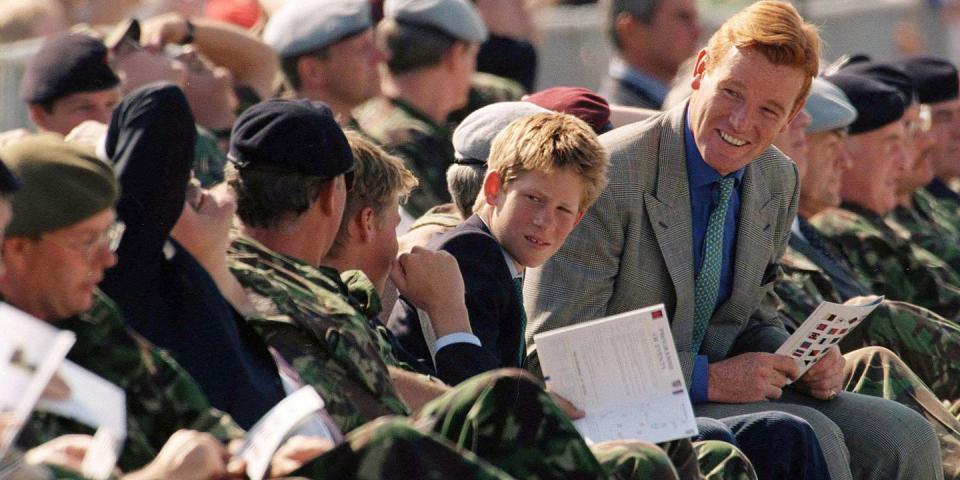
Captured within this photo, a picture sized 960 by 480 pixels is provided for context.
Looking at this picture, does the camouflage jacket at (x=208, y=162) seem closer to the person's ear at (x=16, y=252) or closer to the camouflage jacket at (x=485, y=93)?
the camouflage jacket at (x=485, y=93)

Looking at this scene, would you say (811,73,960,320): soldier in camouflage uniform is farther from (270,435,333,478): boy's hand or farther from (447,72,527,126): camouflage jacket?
(270,435,333,478): boy's hand

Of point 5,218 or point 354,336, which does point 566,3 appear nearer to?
point 354,336

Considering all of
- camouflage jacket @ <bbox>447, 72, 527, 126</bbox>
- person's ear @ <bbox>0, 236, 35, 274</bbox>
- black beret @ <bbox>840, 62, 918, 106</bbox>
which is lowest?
camouflage jacket @ <bbox>447, 72, 527, 126</bbox>

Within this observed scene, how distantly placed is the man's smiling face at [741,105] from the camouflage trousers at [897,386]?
0.96 metres

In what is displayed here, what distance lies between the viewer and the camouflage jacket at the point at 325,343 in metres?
4.14

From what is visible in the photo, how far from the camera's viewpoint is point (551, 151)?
4.63 metres

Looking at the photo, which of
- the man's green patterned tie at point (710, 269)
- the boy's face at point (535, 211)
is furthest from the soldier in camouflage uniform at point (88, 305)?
the man's green patterned tie at point (710, 269)

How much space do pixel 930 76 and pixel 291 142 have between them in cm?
573

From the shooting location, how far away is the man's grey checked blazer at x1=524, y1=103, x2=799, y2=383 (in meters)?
5.08

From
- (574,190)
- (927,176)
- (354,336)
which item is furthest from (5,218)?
(927,176)

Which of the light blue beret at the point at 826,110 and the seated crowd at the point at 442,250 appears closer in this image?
the seated crowd at the point at 442,250

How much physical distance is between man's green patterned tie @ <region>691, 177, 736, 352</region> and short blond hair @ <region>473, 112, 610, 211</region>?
0.60 m

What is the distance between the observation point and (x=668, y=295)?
518 centimetres

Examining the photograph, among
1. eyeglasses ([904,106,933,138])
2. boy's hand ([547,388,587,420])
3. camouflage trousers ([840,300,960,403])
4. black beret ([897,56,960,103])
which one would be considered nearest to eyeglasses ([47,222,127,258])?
boy's hand ([547,388,587,420])
